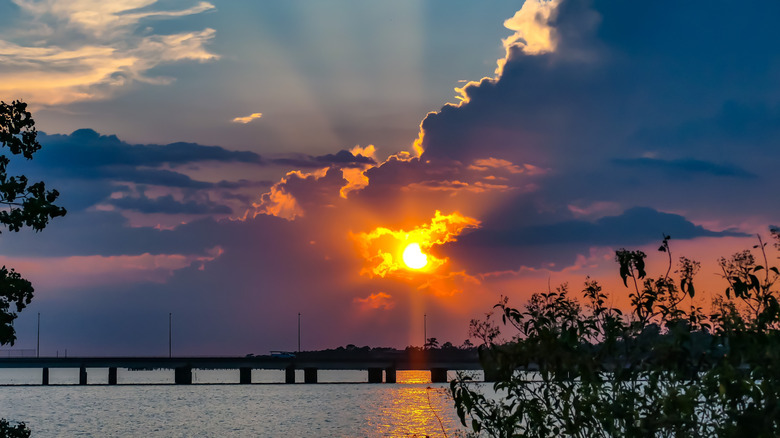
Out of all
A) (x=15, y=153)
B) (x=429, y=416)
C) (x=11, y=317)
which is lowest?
(x=429, y=416)

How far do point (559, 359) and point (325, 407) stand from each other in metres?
150

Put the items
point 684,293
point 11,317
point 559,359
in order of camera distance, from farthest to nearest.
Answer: point 11,317, point 684,293, point 559,359

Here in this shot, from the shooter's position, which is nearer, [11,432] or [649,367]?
[649,367]

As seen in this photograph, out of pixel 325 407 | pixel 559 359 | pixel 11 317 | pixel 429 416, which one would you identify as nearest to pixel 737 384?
pixel 559 359

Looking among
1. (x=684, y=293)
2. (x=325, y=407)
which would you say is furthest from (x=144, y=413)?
(x=684, y=293)

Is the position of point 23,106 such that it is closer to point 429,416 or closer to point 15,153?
point 15,153

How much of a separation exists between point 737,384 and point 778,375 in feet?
1.49

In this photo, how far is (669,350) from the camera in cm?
1120

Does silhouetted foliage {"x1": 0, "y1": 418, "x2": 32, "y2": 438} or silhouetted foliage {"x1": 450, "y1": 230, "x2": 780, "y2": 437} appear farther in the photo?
silhouetted foliage {"x1": 0, "y1": 418, "x2": 32, "y2": 438}

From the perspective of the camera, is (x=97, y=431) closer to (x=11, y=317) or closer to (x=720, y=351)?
(x=11, y=317)

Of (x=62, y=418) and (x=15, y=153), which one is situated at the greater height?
(x=15, y=153)

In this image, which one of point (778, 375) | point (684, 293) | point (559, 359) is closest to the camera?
point (778, 375)

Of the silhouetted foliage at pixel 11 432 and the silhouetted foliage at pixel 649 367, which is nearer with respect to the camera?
the silhouetted foliage at pixel 649 367

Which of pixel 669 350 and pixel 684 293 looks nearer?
pixel 669 350
